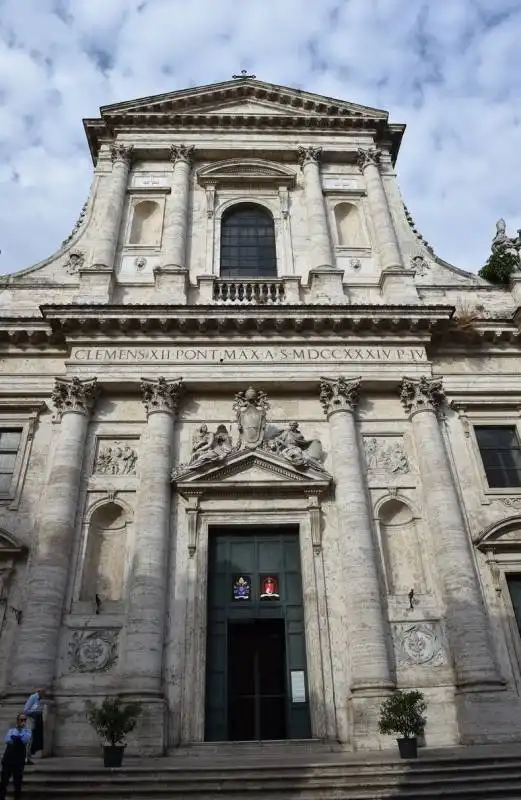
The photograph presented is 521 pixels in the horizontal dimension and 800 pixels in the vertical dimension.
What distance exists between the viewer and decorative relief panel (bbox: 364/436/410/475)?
13625mm

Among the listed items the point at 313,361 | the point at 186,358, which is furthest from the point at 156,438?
the point at 313,361

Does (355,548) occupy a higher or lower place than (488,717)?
higher

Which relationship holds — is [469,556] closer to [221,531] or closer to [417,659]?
[417,659]

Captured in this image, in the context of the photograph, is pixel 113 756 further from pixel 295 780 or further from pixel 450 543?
pixel 450 543

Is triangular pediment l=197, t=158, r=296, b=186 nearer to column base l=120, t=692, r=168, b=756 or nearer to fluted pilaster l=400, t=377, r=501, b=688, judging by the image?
fluted pilaster l=400, t=377, r=501, b=688

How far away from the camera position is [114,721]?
927 centimetres

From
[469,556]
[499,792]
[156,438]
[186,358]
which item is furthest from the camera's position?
[186,358]

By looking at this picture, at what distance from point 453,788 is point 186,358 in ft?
31.0

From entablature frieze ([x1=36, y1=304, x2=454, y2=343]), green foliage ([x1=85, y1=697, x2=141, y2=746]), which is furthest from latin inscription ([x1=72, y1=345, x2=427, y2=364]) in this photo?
green foliage ([x1=85, y1=697, x2=141, y2=746])

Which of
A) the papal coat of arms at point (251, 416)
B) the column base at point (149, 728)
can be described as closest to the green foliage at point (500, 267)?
the papal coat of arms at point (251, 416)

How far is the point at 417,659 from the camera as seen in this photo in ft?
37.7

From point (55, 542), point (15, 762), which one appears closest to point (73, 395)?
point (55, 542)

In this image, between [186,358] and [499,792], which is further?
[186,358]

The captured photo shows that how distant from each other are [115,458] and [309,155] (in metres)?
10.8
